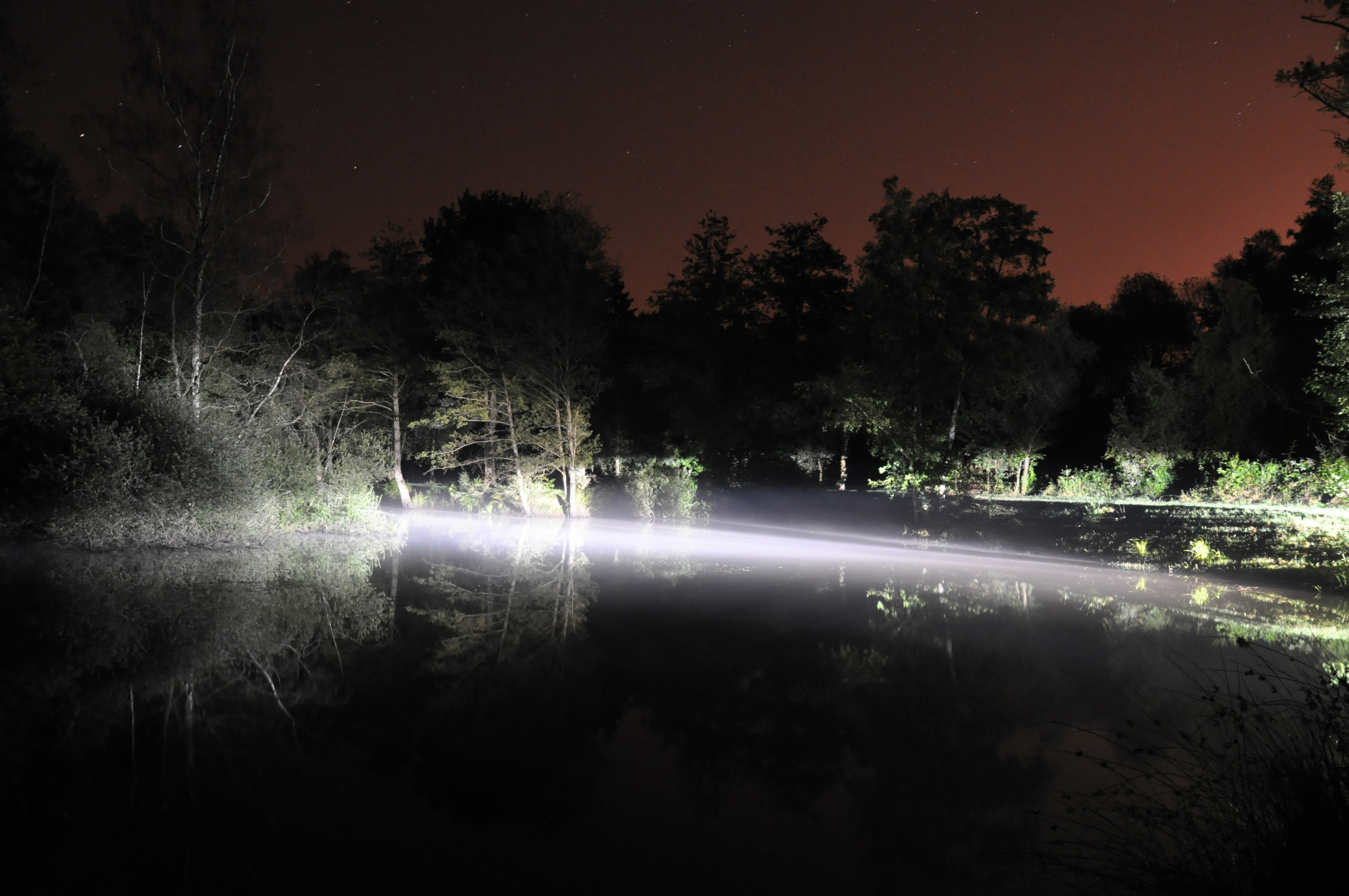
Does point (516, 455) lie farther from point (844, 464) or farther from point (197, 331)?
point (197, 331)

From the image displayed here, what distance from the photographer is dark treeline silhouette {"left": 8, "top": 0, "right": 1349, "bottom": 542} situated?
16.4 m

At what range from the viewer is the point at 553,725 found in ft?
20.6

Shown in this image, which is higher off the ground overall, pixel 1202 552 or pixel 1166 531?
pixel 1166 531

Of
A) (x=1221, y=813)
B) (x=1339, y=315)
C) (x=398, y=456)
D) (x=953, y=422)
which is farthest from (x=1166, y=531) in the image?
(x=398, y=456)

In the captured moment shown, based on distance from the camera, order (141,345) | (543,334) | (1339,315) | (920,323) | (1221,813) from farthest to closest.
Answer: (543,334) → (920,323) → (141,345) → (1339,315) → (1221,813)

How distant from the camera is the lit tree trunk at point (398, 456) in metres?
34.4

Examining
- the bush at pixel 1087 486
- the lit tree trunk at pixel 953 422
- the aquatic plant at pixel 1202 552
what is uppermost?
the lit tree trunk at pixel 953 422

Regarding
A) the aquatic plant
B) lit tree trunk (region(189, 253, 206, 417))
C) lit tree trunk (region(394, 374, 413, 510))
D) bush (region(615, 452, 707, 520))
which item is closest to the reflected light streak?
bush (region(615, 452, 707, 520))

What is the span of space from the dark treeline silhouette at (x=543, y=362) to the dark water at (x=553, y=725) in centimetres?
559

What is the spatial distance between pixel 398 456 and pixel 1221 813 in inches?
1351

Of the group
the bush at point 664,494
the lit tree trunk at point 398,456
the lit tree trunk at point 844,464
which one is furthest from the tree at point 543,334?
the lit tree trunk at point 844,464

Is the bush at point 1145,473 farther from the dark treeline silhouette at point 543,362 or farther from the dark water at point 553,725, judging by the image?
the dark water at point 553,725

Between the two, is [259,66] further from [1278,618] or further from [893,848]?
[1278,618]

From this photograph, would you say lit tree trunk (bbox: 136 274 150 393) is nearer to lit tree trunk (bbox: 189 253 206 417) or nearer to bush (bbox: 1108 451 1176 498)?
lit tree trunk (bbox: 189 253 206 417)
